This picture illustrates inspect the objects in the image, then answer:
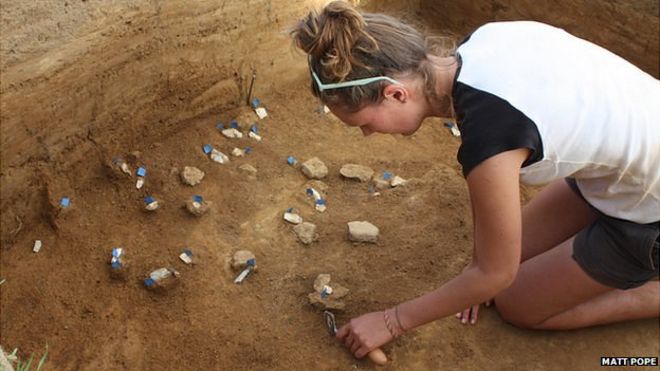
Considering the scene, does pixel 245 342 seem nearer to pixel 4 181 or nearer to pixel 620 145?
pixel 4 181

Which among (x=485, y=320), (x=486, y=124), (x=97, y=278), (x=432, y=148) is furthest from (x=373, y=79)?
(x=432, y=148)

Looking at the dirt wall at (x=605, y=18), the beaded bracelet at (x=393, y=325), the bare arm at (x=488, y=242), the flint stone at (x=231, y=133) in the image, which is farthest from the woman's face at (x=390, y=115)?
the dirt wall at (x=605, y=18)

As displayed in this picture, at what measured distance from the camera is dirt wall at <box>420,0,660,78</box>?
133 inches

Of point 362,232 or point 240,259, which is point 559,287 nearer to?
point 362,232

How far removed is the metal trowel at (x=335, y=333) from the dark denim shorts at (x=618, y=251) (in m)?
0.73

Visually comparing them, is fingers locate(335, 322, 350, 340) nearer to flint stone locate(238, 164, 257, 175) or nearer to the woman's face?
the woman's face

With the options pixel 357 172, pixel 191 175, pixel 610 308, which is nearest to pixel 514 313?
pixel 610 308

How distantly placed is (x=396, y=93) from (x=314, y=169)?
1.28 metres

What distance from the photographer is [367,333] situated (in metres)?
2.23

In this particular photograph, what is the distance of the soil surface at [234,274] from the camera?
93.7 inches

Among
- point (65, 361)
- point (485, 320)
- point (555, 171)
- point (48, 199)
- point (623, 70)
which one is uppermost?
point (623, 70)

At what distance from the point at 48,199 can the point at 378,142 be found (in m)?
1.50

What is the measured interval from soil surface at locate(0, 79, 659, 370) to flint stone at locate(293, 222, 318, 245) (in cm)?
3

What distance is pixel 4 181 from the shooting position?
2492 mm
